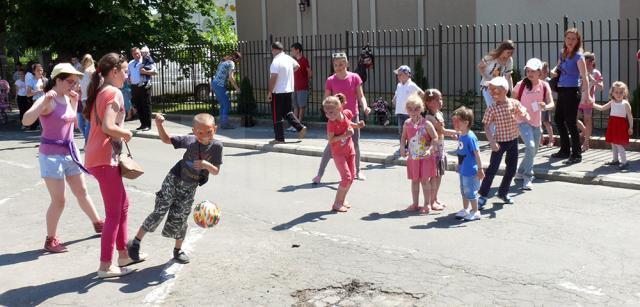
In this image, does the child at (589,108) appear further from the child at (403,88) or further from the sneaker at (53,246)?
the sneaker at (53,246)

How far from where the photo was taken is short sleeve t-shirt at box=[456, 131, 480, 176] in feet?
26.5

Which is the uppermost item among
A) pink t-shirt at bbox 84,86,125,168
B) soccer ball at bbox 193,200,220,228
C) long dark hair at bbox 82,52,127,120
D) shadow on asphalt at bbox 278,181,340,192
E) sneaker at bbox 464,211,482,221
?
long dark hair at bbox 82,52,127,120

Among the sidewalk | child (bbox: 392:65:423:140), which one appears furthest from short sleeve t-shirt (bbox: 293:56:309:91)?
child (bbox: 392:65:423:140)

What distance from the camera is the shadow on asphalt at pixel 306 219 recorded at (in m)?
8.09

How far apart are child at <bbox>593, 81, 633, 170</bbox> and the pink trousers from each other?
22.7 feet

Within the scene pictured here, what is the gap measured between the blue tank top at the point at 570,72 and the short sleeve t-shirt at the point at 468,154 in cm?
361

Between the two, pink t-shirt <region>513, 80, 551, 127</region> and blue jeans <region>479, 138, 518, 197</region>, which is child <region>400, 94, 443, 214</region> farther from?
pink t-shirt <region>513, 80, 551, 127</region>

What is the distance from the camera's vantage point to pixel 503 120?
8.70 m

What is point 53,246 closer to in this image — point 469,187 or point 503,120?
point 469,187

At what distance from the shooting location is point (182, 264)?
681cm

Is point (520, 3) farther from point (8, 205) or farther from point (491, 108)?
point (8, 205)

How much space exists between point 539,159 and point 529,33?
6.31 meters

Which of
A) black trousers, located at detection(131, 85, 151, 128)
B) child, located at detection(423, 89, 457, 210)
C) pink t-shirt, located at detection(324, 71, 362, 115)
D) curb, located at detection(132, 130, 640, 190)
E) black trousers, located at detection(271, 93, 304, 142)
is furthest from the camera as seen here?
black trousers, located at detection(131, 85, 151, 128)

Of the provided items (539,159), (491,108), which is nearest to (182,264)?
(491,108)
